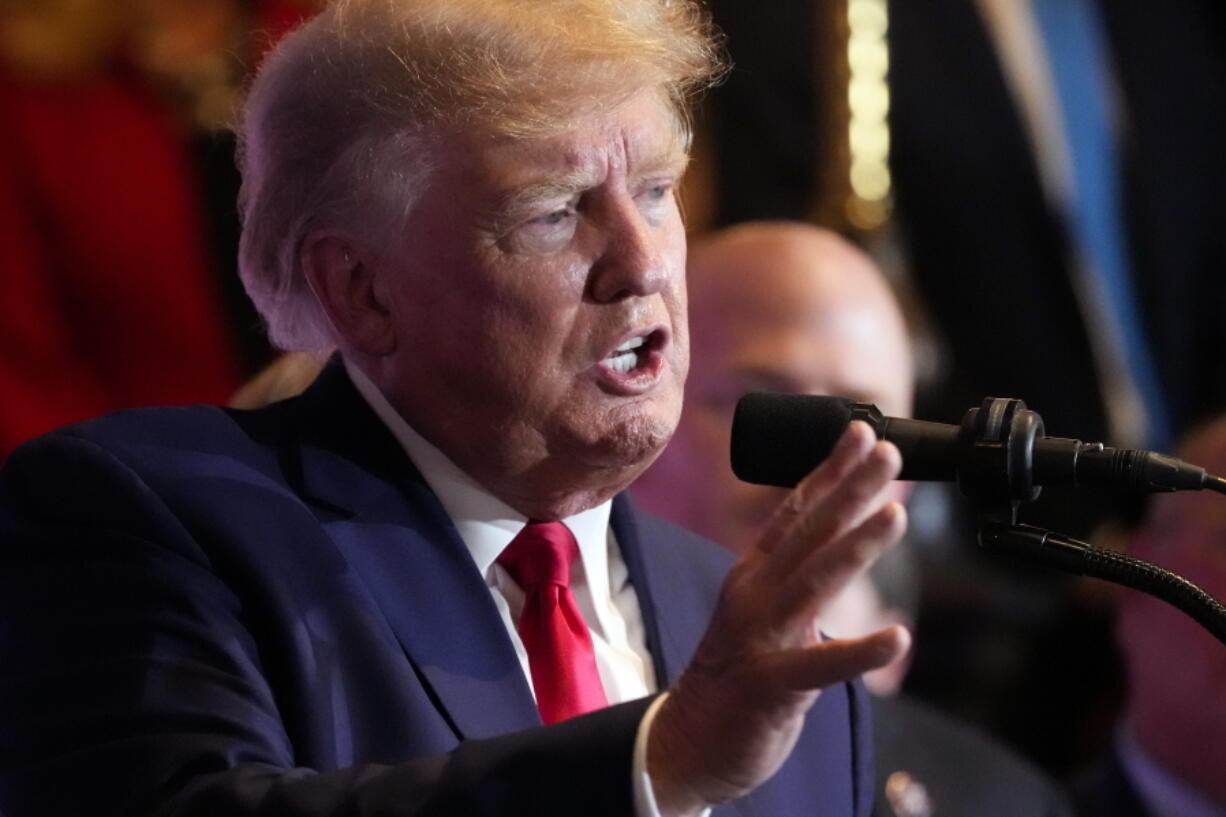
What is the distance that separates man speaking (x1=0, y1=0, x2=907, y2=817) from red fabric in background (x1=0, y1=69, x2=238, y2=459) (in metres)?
1.30

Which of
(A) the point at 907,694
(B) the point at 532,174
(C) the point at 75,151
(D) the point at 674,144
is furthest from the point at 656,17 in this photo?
(A) the point at 907,694

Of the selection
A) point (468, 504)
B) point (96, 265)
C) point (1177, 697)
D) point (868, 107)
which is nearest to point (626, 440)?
point (468, 504)

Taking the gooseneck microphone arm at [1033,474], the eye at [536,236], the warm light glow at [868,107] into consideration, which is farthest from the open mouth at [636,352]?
the warm light glow at [868,107]

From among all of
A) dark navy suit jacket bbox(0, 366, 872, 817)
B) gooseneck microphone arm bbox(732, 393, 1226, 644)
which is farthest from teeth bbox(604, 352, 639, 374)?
gooseneck microphone arm bbox(732, 393, 1226, 644)

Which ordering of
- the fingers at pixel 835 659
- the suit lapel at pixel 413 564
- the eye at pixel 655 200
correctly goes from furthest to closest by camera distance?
the eye at pixel 655 200 → the suit lapel at pixel 413 564 → the fingers at pixel 835 659

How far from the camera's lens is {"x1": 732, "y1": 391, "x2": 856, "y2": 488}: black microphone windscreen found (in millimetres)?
1452

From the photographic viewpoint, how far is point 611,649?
69.7 inches

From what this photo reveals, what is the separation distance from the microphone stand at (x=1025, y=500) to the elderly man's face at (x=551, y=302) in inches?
14.4

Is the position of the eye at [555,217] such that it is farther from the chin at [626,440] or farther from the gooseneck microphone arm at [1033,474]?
the gooseneck microphone arm at [1033,474]

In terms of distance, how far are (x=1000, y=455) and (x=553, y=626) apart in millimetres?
503

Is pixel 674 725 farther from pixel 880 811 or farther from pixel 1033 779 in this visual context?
pixel 1033 779

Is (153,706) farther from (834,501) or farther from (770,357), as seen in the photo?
(770,357)

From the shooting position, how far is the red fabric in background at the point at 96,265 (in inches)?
120

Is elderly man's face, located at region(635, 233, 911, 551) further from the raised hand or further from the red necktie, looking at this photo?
the raised hand
